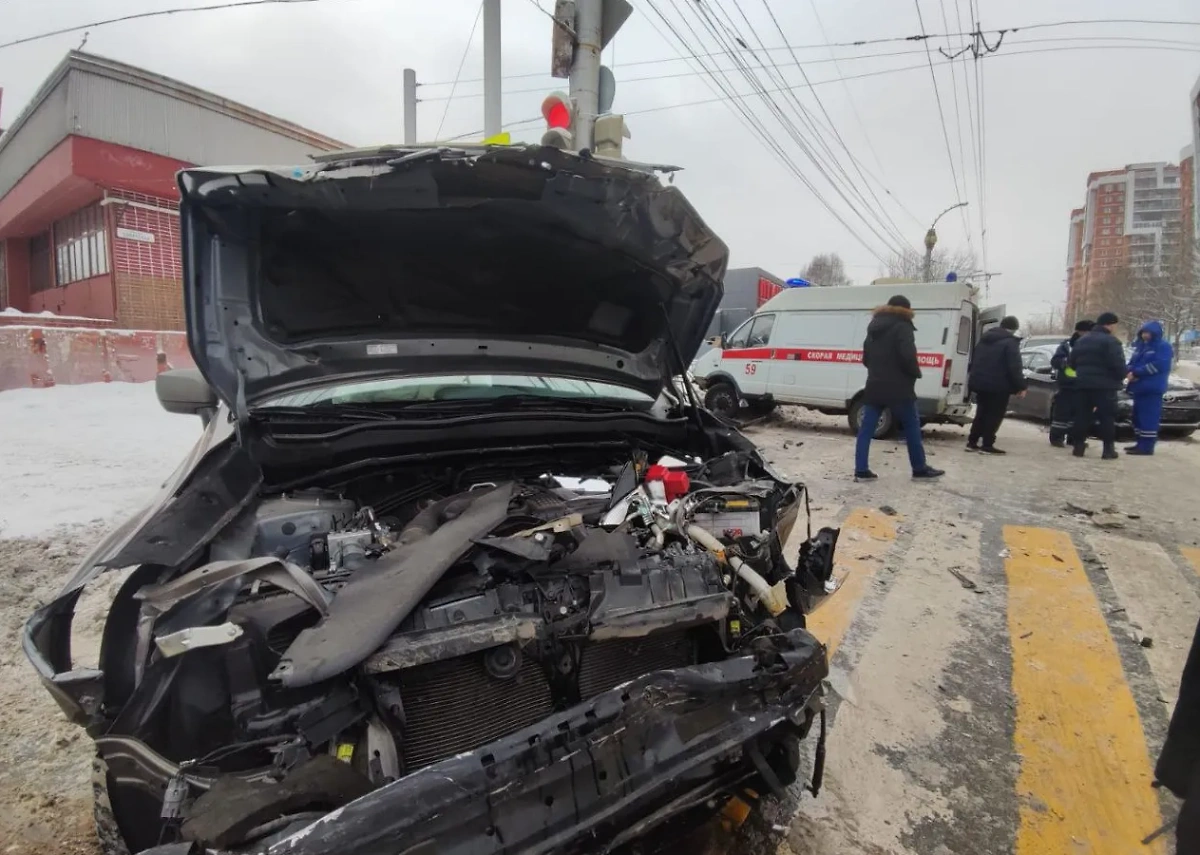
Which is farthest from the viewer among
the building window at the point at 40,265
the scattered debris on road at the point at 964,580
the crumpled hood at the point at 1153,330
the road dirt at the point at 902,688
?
the building window at the point at 40,265

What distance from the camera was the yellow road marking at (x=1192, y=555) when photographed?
4215 mm

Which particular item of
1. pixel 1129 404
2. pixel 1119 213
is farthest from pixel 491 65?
pixel 1119 213

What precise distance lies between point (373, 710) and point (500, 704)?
329mm

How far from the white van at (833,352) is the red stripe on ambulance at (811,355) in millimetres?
13

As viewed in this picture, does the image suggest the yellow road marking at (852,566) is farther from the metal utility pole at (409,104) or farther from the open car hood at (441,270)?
the metal utility pole at (409,104)

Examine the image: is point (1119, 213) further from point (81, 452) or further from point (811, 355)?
point (81, 452)

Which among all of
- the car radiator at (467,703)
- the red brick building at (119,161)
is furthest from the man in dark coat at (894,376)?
the red brick building at (119,161)

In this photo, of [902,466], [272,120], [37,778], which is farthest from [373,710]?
[272,120]

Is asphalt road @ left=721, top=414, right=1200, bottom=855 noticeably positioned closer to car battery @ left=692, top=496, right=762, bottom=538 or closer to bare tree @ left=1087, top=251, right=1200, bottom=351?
car battery @ left=692, top=496, right=762, bottom=538

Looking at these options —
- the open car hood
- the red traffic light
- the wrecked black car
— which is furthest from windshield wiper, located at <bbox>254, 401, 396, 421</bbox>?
the red traffic light

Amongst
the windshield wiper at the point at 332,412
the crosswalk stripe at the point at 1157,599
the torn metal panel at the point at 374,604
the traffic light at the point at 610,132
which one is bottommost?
the crosswalk stripe at the point at 1157,599

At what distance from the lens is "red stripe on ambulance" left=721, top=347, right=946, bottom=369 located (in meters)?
8.87

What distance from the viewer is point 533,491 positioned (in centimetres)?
246

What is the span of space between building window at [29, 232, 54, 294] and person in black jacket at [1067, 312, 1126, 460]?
22.9 meters
